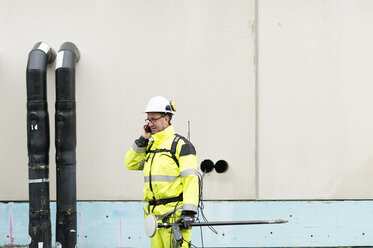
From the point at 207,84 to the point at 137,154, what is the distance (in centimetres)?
219

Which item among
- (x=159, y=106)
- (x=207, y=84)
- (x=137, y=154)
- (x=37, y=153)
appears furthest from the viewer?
(x=207, y=84)

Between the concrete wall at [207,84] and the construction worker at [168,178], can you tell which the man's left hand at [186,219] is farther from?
the concrete wall at [207,84]

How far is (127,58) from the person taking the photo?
Answer: 22.5 feet

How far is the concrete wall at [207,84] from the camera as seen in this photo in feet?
22.5

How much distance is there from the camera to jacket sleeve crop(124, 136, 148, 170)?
5039 millimetres

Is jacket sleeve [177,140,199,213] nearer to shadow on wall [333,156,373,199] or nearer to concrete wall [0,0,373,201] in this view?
concrete wall [0,0,373,201]

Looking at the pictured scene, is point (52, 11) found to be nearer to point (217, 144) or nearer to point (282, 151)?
point (217, 144)

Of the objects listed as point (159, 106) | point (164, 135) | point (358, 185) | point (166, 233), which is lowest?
point (166, 233)

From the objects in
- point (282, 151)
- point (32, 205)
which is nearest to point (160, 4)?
point (282, 151)

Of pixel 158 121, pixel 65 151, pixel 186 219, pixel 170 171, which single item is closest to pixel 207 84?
pixel 158 121

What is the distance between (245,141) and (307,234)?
65.4 inches

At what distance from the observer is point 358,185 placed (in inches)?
276

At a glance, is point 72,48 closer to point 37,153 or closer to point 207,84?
point 37,153

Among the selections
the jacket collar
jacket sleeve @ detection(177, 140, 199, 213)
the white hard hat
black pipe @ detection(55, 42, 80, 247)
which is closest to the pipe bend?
black pipe @ detection(55, 42, 80, 247)
